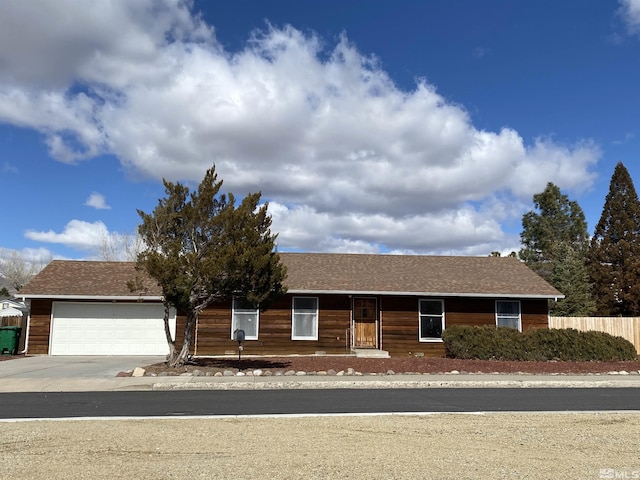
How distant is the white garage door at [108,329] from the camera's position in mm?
→ 21156

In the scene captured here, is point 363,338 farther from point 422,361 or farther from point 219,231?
point 219,231

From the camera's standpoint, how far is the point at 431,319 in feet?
71.9

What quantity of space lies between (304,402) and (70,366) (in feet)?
31.9

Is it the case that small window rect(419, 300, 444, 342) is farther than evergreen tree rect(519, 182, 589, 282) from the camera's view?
No

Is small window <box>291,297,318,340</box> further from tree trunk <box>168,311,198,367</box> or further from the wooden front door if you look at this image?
tree trunk <box>168,311,198,367</box>

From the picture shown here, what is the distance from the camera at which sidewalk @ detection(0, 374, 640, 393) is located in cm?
1275

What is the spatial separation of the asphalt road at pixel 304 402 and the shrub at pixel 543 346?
5594 millimetres

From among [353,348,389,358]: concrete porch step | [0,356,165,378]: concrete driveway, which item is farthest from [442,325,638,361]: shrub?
[0,356,165,378]: concrete driveway

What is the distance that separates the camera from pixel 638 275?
114 feet

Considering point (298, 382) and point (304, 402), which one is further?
point (298, 382)

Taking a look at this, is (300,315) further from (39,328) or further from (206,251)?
(39,328)

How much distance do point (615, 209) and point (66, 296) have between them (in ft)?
112

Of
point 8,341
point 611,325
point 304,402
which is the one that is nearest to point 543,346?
point 611,325

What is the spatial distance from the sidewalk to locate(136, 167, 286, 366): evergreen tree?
2287 millimetres
